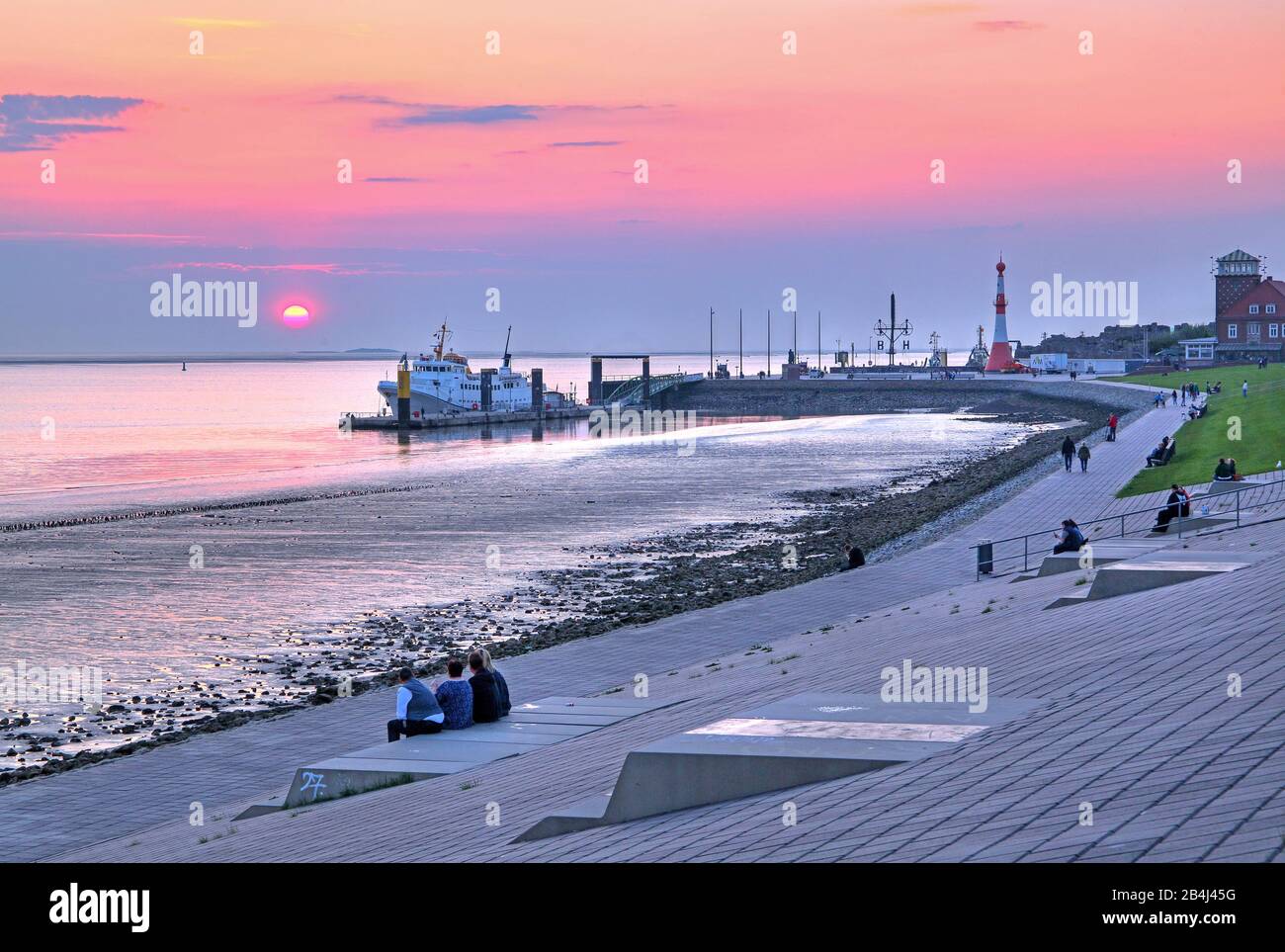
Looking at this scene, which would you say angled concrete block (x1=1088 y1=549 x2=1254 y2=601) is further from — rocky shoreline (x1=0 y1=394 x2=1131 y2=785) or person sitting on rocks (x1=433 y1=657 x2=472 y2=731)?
rocky shoreline (x1=0 y1=394 x2=1131 y2=785)

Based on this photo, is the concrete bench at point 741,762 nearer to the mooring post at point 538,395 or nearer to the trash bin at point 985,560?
the trash bin at point 985,560

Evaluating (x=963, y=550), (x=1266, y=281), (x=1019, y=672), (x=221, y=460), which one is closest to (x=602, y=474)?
(x=221, y=460)

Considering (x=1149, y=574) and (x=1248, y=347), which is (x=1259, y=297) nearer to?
(x=1248, y=347)

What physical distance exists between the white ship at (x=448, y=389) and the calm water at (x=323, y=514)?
866 cm

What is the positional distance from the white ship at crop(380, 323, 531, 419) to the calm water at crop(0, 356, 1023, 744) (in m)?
8.66

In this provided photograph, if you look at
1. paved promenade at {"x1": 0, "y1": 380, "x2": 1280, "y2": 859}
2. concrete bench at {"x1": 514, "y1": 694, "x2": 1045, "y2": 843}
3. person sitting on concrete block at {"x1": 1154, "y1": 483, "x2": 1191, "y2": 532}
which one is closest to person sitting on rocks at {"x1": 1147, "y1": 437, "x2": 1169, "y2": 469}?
person sitting on concrete block at {"x1": 1154, "y1": 483, "x2": 1191, "y2": 532}

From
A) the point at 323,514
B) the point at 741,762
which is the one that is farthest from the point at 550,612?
the point at 323,514

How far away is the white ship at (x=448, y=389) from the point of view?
4001 inches

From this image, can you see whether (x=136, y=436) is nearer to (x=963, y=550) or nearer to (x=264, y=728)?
(x=963, y=550)

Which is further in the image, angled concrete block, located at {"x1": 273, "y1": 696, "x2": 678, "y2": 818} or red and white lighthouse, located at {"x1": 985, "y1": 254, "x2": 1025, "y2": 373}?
red and white lighthouse, located at {"x1": 985, "y1": 254, "x2": 1025, "y2": 373}

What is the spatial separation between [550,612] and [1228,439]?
26.0 m

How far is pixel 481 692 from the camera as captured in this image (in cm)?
1269

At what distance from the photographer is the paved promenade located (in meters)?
10.1
